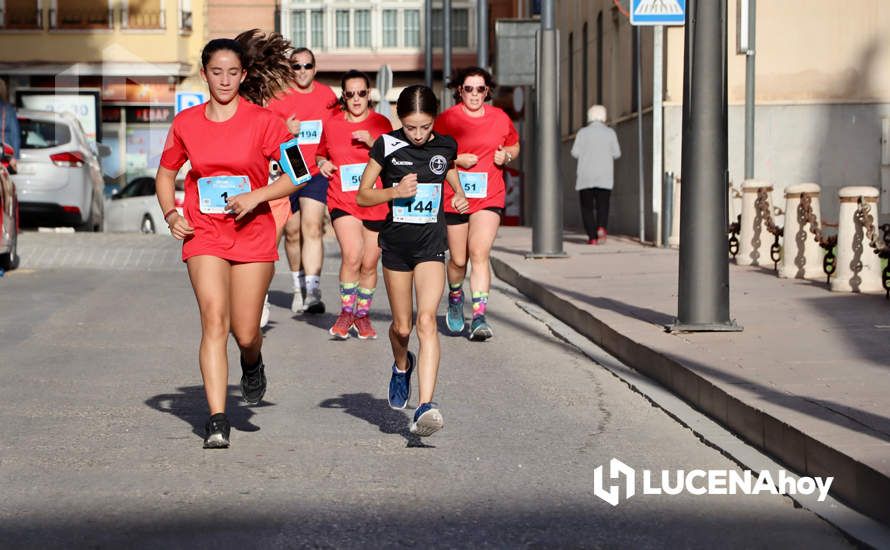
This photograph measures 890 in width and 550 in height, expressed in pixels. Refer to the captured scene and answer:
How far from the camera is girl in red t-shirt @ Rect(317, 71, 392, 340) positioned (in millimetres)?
12375

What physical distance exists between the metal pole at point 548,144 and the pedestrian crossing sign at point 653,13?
3.01 feet

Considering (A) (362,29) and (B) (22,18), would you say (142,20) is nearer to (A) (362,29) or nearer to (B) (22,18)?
(B) (22,18)

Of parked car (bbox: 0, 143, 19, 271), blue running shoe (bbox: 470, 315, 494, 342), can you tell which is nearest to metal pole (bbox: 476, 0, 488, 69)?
parked car (bbox: 0, 143, 19, 271)

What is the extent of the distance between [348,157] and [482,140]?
0.96m

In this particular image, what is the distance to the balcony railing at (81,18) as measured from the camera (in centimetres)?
5241

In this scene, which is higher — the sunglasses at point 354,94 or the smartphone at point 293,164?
the sunglasses at point 354,94

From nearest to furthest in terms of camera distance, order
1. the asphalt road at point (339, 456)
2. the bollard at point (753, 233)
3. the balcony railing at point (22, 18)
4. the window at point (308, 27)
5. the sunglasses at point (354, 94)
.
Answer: the asphalt road at point (339, 456)
the sunglasses at point (354, 94)
the bollard at point (753, 233)
the balcony railing at point (22, 18)
the window at point (308, 27)

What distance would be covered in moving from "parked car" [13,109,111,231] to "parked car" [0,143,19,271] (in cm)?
584

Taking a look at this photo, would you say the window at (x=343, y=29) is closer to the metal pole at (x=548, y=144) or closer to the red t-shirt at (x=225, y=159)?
the metal pole at (x=548, y=144)

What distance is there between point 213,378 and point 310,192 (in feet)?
20.7

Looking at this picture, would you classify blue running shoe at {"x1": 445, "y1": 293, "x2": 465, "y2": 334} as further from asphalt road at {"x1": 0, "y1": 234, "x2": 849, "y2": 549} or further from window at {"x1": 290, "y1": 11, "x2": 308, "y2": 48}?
window at {"x1": 290, "y1": 11, "x2": 308, "y2": 48}

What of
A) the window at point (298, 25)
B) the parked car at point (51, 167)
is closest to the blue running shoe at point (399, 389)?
the parked car at point (51, 167)

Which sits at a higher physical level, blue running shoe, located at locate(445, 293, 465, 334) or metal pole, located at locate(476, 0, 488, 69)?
metal pole, located at locate(476, 0, 488, 69)

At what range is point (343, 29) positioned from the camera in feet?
193
